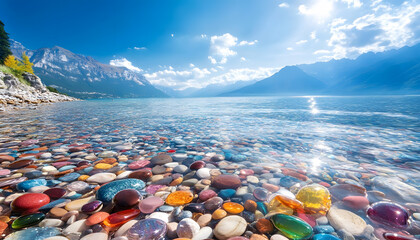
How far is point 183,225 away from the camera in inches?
68.6

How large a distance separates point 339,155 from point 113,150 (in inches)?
229

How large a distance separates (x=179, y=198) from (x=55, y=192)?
1.69 metres

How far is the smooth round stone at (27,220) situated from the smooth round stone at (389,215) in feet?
11.8

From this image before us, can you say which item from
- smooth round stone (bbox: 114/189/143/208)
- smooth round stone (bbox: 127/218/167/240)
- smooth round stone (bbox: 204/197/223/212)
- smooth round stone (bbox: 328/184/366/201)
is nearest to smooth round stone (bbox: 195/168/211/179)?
smooth round stone (bbox: 204/197/223/212)

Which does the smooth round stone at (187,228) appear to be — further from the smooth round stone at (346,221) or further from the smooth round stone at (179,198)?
the smooth round stone at (346,221)

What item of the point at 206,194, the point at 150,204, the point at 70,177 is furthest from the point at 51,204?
the point at 206,194

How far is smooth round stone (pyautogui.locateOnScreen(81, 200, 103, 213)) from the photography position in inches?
77.0

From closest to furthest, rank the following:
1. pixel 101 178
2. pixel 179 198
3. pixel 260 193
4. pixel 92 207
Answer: pixel 92 207 < pixel 179 198 < pixel 260 193 < pixel 101 178

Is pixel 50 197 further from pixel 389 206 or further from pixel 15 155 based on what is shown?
pixel 389 206

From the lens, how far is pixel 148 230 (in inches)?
64.8

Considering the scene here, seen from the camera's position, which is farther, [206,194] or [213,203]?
[206,194]

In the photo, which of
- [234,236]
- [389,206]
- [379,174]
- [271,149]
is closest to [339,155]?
[379,174]

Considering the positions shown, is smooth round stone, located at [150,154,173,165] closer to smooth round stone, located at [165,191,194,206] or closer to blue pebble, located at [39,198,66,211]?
smooth round stone, located at [165,191,194,206]

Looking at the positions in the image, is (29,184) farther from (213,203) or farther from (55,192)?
(213,203)
